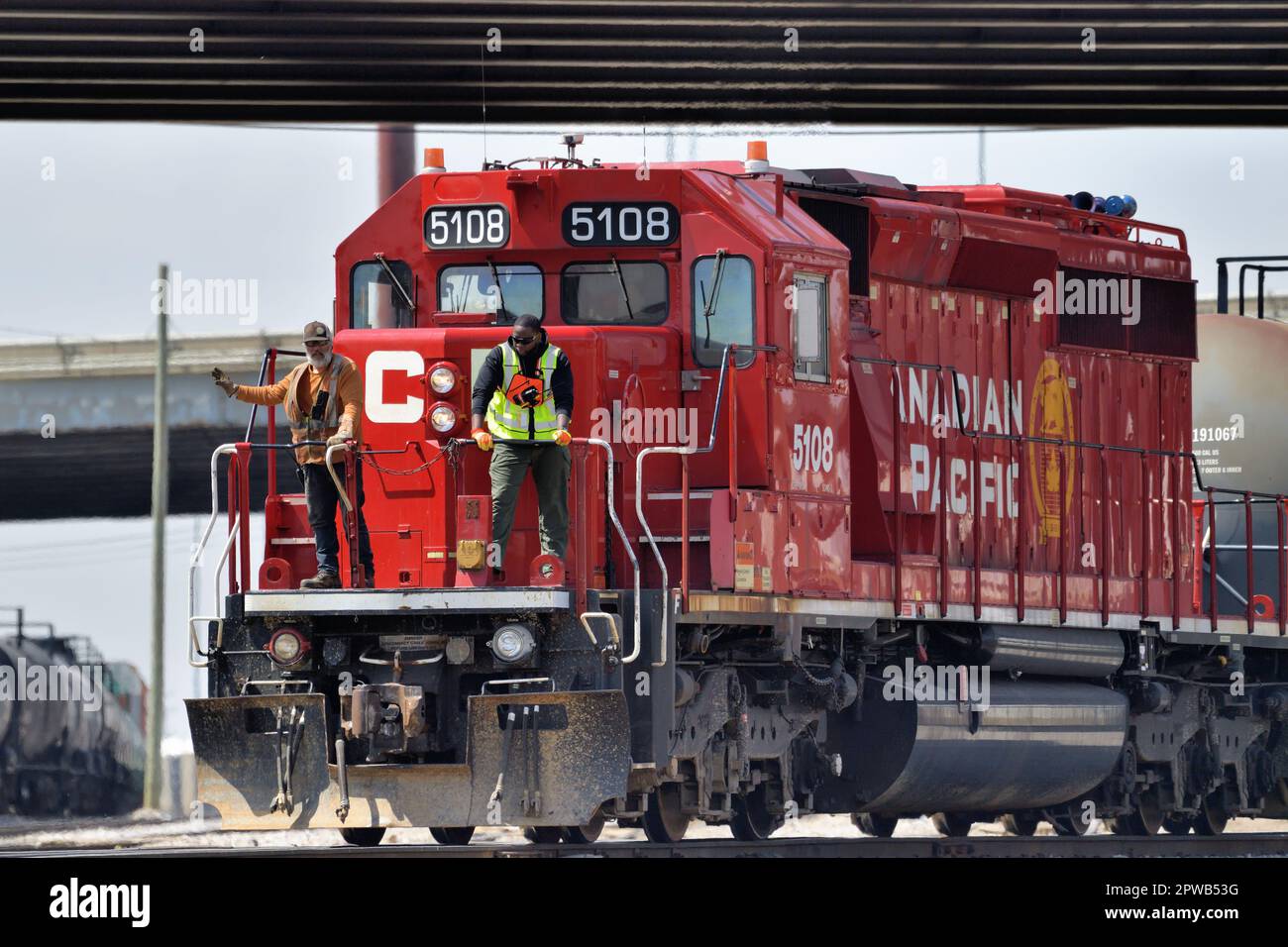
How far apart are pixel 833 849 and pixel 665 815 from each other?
3.72 feet

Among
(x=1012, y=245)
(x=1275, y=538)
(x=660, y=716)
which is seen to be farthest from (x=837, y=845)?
(x=1275, y=538)

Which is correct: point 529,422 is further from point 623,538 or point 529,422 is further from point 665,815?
point 665,815

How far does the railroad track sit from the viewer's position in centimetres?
1316

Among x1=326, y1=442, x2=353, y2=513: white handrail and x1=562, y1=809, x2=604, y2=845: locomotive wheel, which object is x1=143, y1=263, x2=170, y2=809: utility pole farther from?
x1=326, y1=442, x2=353, y2=513: white handrail

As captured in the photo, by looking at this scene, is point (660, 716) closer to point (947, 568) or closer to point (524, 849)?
point (524, 849)

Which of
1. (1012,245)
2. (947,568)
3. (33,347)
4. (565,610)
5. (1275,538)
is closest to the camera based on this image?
(565,610)

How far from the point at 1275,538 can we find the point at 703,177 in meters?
9.06

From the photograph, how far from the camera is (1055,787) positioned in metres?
17.7

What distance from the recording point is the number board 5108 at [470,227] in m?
14.3

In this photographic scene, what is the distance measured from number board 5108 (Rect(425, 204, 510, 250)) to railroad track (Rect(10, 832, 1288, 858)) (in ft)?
12.4

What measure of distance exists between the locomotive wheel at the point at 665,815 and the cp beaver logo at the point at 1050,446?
4.30 m

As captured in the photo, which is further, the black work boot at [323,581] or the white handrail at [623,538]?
the black work boot at [323,581]

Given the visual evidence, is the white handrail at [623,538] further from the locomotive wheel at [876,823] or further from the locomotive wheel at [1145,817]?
the locomotive wheel at [1145,817]

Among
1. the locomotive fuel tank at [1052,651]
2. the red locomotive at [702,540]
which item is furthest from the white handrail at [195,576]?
the locomotive fuel tank at [1052,651]
